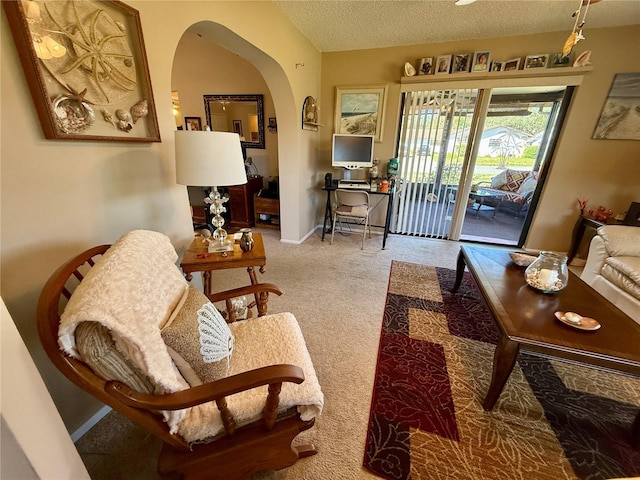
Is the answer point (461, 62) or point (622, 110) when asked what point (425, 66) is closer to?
point (461, 62)

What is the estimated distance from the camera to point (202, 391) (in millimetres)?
714

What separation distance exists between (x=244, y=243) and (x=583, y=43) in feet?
12.9

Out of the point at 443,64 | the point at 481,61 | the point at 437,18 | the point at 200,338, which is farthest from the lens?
the point at 443,64

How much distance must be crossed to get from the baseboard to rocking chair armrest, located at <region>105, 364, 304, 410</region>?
0.87m

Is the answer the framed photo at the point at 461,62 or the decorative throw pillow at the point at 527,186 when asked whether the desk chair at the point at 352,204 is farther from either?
the decorative throw pillow at the point at 527,186

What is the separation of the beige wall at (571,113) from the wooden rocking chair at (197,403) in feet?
11.3

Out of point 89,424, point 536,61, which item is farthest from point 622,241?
point 89,424

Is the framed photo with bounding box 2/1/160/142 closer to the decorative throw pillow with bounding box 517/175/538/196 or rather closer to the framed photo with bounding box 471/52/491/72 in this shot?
the framed photo with bounding box 471/52/491/72

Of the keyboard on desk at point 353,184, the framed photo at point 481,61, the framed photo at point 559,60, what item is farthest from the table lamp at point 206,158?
the framed photo at point 559,60

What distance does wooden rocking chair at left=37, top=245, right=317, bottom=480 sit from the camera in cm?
58

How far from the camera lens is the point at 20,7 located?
0.79 metres

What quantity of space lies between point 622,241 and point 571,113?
1.63 m

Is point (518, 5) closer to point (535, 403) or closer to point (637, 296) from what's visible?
point (637, 296)

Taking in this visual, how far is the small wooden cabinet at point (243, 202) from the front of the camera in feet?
12.3
